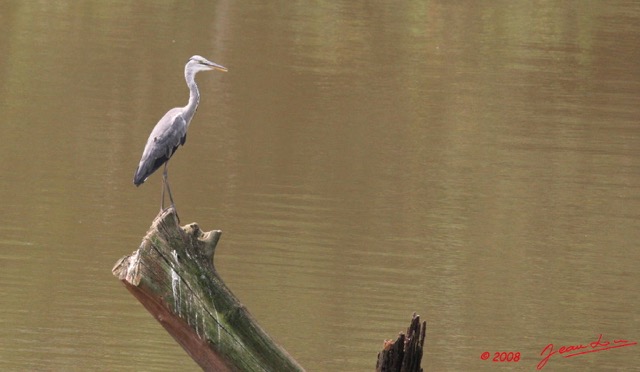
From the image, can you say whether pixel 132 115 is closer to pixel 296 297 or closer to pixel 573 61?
pixel 296 297

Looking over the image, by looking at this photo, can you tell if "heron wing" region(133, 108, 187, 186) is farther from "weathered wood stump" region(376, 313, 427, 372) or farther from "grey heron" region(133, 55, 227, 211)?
"weathered wood stump" region(376, 313, 427, 372)

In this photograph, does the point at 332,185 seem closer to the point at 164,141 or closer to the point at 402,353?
the point at 164,141

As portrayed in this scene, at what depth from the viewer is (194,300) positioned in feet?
21.6

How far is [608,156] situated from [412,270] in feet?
20.6

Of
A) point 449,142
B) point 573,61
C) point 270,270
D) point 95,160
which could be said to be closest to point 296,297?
point 270,270

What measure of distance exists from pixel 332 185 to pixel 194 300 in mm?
10033

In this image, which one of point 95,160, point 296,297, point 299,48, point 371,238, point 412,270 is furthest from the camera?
point 299,48

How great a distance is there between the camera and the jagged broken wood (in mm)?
6531

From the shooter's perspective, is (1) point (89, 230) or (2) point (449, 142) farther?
(2) point (449, 142)

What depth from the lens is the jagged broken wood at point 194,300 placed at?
6531 millimetres

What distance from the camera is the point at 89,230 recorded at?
1409 centimetres
